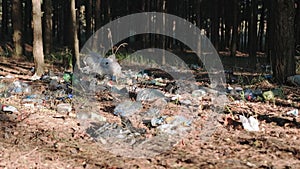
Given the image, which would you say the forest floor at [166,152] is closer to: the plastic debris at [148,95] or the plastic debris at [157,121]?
the plastic debris at [157,121]

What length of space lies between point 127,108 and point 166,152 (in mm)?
1580

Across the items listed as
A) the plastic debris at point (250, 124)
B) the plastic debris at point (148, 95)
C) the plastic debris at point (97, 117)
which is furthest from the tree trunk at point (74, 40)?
the plastic debris at point (250, 124)

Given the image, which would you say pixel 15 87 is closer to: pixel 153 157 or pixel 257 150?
pixel 153 157

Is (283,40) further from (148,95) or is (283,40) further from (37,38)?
(37,38)

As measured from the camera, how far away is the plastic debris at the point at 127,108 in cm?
469

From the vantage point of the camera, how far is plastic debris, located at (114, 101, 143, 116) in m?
4.69

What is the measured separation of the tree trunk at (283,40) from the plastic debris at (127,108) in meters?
3.62

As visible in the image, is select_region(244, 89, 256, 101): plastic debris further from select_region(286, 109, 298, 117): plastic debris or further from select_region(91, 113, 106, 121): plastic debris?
select_region(91, 113, 106, 121): plastic debris

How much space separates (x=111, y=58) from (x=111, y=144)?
5115 millimetres

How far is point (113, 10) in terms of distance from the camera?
28.4 metres

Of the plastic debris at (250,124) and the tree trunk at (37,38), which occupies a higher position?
the tree trunk at (37,38)

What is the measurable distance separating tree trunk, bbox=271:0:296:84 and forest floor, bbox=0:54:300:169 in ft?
8.39

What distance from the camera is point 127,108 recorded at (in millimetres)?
4828

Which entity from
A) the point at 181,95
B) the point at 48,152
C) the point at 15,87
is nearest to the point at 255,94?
the point at 181,95
